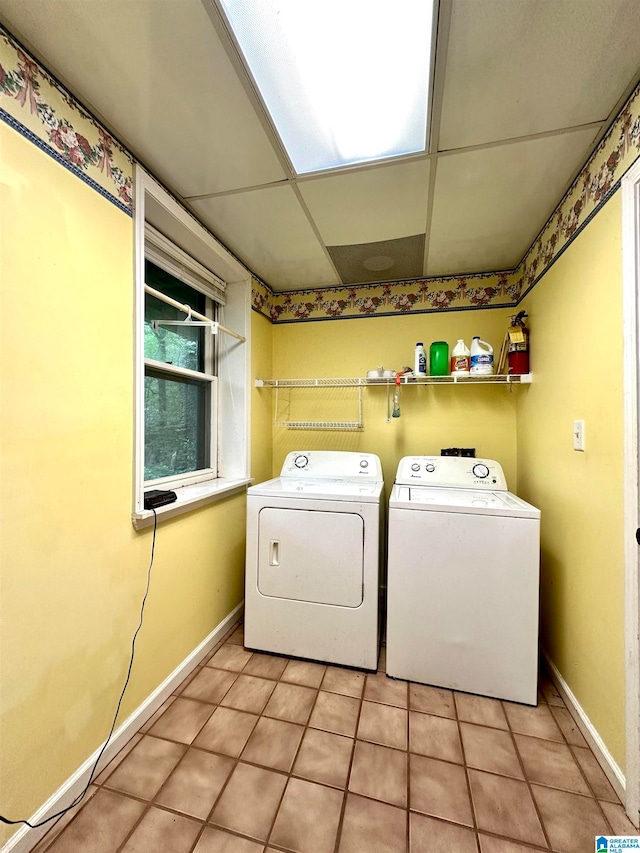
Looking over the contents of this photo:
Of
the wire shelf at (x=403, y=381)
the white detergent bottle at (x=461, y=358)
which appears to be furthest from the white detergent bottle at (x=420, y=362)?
the white detergent bottle at (x=461, y=358)

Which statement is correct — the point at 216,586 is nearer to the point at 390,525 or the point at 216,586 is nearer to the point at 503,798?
the point at 390,525

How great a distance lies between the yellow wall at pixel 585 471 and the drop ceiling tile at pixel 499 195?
0.90 feet

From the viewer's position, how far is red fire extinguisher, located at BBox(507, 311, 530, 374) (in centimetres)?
198

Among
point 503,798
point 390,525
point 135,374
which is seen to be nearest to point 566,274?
point 390,525

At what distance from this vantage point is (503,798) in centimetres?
112

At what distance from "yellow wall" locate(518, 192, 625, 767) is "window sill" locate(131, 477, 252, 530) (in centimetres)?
169

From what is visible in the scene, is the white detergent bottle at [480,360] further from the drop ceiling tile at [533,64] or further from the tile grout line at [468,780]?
the tile grout line at [468,780]

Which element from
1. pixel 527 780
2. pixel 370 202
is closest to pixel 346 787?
pixel 527 780

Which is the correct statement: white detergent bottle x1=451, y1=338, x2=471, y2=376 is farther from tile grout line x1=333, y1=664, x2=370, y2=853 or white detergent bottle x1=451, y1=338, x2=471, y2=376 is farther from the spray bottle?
tile grout line x1=333, y1=664, x2=370, y2=853

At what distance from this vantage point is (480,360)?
2.07 m

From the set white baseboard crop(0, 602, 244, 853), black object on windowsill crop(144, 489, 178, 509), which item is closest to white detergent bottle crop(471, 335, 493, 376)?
black object on windowsill crop(144, 489, 178, 509)

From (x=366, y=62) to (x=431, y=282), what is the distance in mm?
1571

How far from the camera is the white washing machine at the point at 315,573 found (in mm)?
1695

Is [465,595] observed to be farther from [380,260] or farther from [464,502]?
[380,260]
